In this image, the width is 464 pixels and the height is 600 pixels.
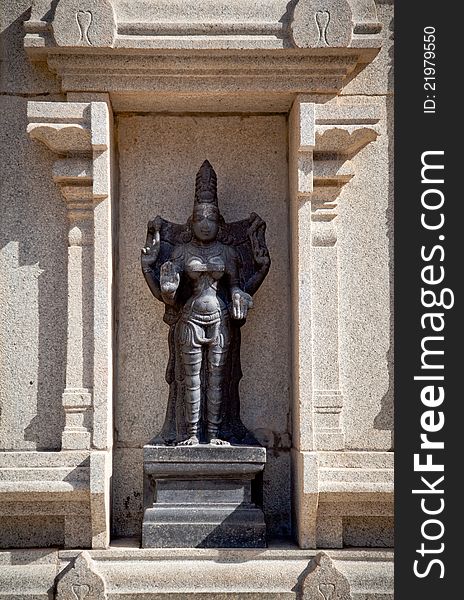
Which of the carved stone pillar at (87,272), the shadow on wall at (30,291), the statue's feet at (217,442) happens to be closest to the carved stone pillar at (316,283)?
the statue's feet at (217,442)

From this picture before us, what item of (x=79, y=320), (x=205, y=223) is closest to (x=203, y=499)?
(x=79, y=320)

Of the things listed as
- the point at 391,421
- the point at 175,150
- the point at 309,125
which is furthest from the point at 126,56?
the point at 391,421

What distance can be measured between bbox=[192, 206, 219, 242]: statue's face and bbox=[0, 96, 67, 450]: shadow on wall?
0.90 metres

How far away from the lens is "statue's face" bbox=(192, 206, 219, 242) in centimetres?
598

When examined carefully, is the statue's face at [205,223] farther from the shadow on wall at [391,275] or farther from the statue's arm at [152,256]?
the shadow on wall at [391,275]

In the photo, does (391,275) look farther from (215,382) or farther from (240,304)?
(215,382)

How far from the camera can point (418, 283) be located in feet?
19.1

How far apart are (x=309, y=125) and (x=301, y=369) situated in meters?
1.59

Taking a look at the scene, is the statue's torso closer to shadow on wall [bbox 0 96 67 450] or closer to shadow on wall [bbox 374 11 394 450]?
shadow on wall [bbox 0 96 67 450]

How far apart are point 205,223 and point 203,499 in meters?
1.82

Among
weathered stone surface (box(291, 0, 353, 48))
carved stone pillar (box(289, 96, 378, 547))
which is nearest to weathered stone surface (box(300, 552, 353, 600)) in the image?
carved stone pillar (box(289, 96, 378, 547))

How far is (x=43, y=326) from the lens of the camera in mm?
6012

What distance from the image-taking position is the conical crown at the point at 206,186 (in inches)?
237

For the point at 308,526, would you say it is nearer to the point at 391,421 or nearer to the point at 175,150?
the point at 391,421
